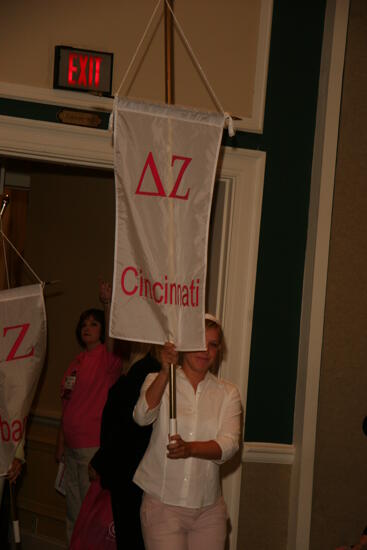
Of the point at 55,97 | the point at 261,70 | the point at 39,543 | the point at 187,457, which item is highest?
the point at 261,70

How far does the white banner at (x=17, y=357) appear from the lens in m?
3.46

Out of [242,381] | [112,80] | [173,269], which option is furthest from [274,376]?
[112,80]

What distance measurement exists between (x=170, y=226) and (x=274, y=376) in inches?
53.9

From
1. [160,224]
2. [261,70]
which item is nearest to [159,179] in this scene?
[160,224]

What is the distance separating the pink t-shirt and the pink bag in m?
0.87

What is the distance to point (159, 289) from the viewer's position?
2.86 m

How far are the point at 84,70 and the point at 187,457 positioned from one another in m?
1.88

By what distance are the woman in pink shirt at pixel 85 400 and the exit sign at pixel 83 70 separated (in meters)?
1.19

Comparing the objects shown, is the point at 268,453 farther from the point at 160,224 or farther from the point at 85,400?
the point at 160,224

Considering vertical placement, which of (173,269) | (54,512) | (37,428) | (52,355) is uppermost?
(173,269)

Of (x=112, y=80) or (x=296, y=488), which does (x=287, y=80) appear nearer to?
(x=112, y=80)

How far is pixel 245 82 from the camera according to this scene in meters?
3.94

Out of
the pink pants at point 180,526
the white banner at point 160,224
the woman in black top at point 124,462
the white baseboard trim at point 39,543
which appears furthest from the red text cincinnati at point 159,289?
the white baseboard trim at point 39,543

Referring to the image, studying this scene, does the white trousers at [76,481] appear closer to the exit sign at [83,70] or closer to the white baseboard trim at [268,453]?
the white baseboard trim at [268,453]
